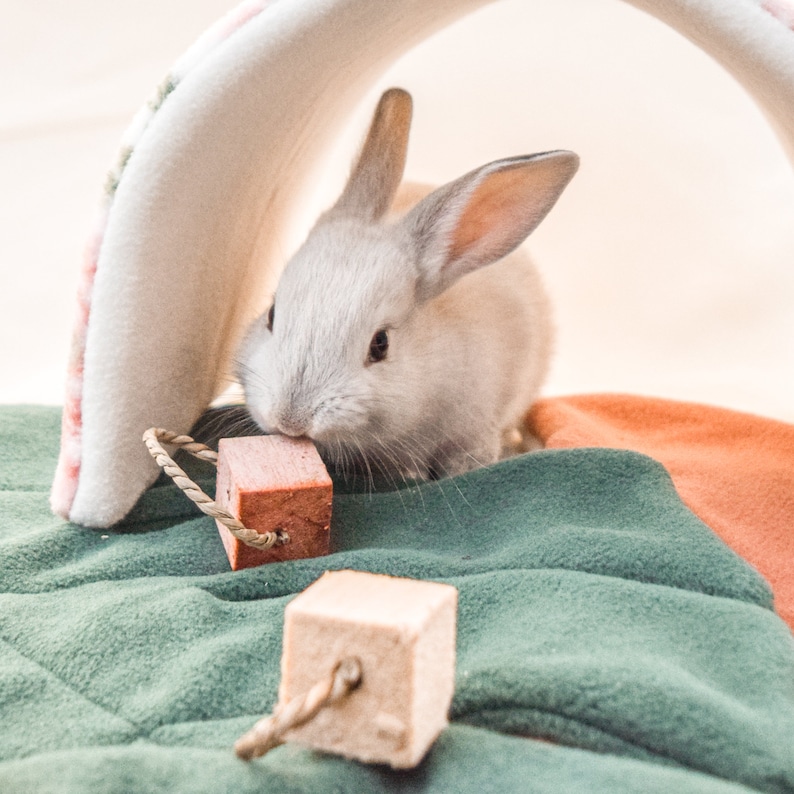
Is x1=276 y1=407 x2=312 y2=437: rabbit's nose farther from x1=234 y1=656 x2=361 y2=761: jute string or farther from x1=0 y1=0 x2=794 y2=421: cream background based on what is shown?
x1=0 y1=0 x2=794 y2=421: cream background

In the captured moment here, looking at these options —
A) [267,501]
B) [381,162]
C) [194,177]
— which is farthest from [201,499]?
[381,162]

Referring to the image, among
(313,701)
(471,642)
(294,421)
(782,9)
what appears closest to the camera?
(313,701)

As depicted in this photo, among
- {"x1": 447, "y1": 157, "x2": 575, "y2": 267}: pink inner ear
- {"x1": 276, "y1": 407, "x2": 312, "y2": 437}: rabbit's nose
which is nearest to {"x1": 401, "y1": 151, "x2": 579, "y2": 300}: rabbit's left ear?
{"x1": 447, "y1": 157, "x2": 575, "y2": 267}: pink inner ear

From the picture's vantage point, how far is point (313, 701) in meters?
0.71

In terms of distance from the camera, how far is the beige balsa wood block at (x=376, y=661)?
0.72 metres

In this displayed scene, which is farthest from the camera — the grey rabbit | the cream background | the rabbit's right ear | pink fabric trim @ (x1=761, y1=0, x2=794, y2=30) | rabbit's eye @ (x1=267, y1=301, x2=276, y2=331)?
the cream background

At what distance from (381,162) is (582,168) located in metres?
0.86

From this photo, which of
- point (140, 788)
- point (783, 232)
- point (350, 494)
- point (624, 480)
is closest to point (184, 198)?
point (350, 494)

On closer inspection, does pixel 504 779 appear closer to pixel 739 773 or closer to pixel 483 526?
pixel 739 773

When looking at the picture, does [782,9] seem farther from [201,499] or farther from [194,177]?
[201,499]

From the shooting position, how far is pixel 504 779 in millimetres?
787

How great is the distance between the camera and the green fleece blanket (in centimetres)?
80

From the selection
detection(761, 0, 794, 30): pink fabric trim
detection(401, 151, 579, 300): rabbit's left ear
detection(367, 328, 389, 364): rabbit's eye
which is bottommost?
detection(367, 328, 389, 364): rabbit's eye

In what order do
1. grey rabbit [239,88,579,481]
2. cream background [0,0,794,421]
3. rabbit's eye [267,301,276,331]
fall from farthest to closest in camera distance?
cream background [0,0,794,421] → rabbit's eye [267,301,276,331] → grey rabbit [239,88,579,481]
